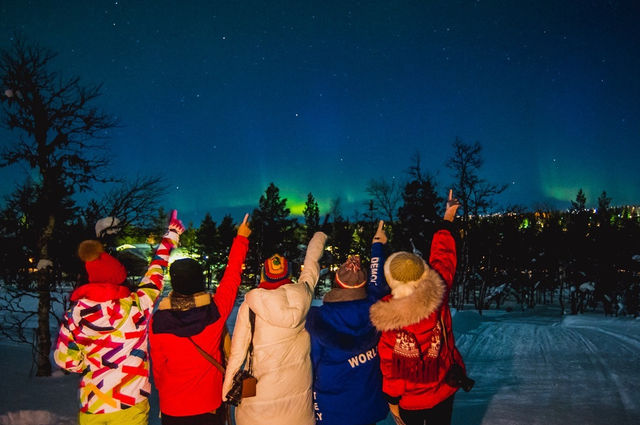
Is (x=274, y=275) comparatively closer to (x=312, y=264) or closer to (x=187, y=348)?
(x=312, y=264)

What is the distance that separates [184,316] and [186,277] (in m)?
0.30

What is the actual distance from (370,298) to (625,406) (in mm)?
5012

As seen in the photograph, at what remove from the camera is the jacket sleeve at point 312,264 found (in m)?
3.61

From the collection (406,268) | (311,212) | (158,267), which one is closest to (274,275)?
(406,268)

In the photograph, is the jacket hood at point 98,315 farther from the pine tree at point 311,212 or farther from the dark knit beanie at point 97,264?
the pine tree at point 311,212

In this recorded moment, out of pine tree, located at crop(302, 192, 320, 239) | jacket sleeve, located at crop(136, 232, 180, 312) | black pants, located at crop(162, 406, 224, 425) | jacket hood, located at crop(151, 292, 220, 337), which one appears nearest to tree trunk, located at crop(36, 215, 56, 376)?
jacket sleeve, located at crop(136, 232, 180, 312)

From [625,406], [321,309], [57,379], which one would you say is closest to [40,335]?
[57,379]

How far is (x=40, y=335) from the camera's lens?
8375 millimetres

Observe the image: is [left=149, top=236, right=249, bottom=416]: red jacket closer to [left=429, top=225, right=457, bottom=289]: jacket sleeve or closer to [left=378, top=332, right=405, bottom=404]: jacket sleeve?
[left=378, top=332, right=405, bottom=404]: jacket sleeve

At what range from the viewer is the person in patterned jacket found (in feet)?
9.87

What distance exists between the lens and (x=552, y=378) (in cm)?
741

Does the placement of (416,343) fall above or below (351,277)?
below

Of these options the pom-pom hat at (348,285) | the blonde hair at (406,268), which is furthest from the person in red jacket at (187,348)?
the blonde hair at (406,268)

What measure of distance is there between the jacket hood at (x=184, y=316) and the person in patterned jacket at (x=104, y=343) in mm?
263
